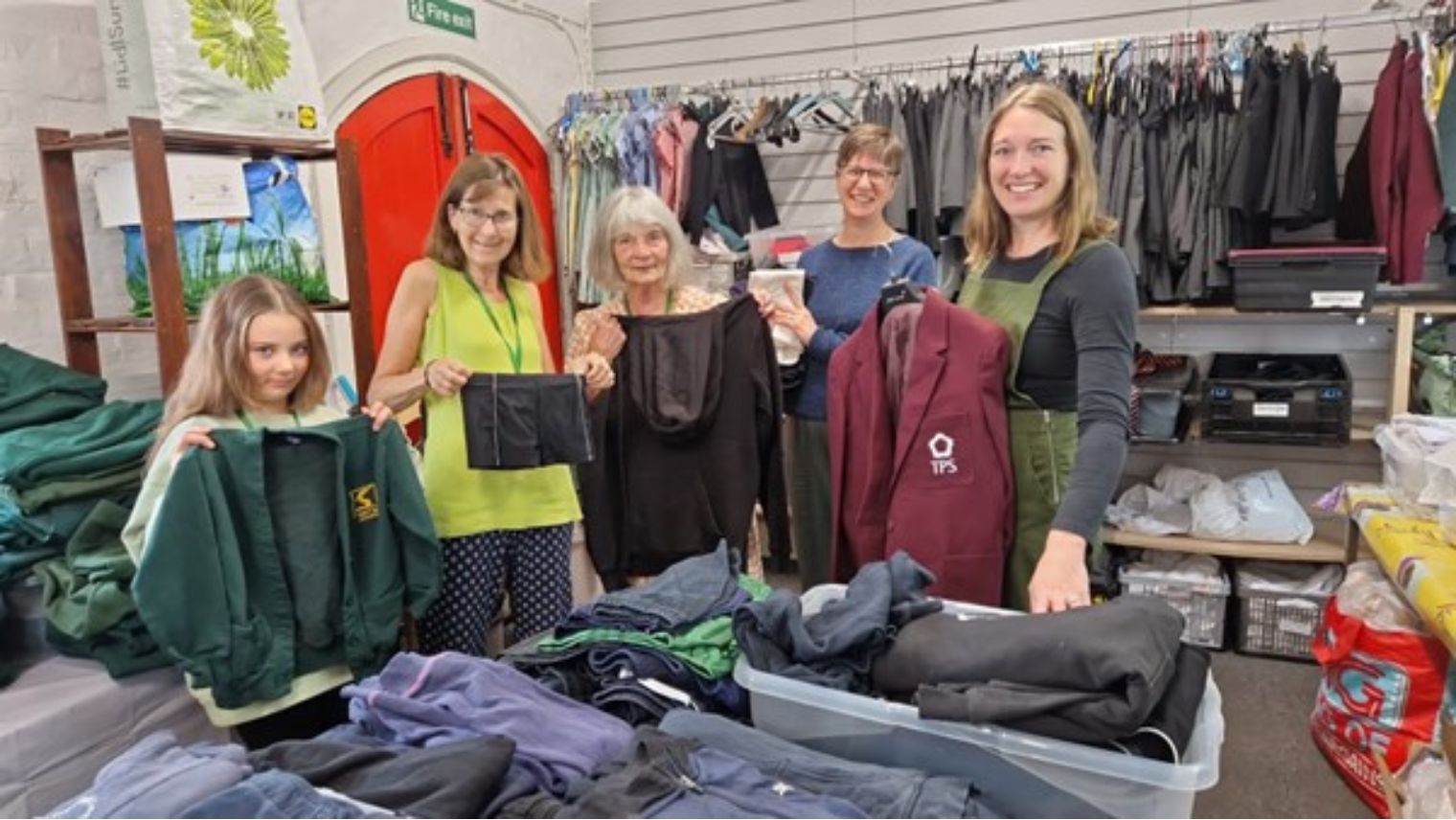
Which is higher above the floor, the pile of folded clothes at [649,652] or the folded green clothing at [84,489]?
the folded green clothing at [84,489]

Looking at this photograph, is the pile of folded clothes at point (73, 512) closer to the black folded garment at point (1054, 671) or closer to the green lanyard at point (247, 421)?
the green lanyard at point (247, 421)

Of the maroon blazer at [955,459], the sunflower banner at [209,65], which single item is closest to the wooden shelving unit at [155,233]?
the sunflower banner at [209,65]

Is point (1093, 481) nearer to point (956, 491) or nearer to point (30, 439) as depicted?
point (956, 491)

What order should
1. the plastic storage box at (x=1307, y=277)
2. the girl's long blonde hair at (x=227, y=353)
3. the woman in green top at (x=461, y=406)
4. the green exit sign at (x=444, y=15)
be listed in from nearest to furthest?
the girl's long blonde hair at (x=227, y=353)
the woman in green top at (x=461, y=406)
the plastic storage box at (x=1307, y=277)
the green exit sign at (x=444, y=15)

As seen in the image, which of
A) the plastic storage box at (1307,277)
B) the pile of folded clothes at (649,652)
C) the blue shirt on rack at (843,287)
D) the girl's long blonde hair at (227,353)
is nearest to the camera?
the pile of folded clothes at (649,652)

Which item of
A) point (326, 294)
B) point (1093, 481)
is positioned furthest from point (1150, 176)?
point (326, 294)

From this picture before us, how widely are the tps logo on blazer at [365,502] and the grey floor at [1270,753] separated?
80.5 inches

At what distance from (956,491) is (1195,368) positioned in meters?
2.57

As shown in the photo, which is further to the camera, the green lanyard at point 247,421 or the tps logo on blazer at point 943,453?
the green lanyard at point 247,421

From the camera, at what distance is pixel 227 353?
1.81 metres

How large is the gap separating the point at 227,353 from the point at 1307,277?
10.9ft

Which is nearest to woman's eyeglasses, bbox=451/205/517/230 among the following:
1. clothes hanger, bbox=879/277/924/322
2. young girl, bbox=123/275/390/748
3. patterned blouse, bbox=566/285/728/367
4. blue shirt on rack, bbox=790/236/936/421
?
patterned blouse, bbox=566/285/728/367

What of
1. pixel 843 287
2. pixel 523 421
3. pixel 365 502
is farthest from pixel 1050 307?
pixel 365 502

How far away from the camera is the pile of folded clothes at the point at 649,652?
1094 mm
